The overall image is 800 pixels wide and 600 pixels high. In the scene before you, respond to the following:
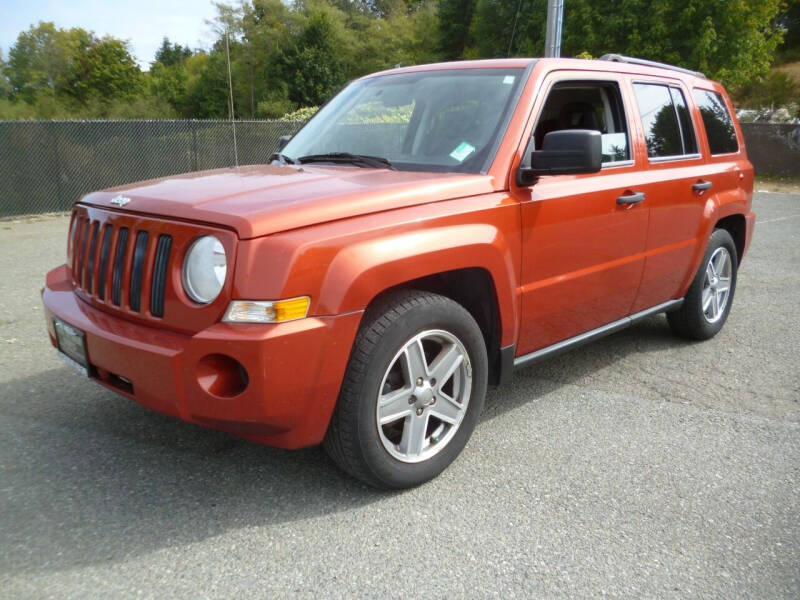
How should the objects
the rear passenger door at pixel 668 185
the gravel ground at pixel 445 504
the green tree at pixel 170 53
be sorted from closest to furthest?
the gravel ground at pixel 445 504 < the rear passenger door at pixel 668 185 < the green tree at pixel 170 53

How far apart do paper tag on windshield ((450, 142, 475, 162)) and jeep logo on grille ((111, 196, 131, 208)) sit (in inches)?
58.9

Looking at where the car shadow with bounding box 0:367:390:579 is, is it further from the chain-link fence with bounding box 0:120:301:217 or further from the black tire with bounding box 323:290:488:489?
the chain-link fence with bounding box 0:120:301:217

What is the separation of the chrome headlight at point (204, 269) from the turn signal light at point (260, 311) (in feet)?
0.34

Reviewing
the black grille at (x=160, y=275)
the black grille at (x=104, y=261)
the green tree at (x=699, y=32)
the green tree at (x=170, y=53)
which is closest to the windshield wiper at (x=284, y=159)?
the black grille at (x=104, y=261)

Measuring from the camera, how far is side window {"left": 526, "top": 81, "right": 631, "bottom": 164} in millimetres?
3904

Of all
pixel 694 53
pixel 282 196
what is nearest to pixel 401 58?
pixel 694 53

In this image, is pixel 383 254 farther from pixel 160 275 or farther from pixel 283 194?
pixel 160 275

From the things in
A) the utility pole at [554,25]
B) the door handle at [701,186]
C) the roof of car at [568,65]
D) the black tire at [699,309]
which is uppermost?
the utility pole at [554,25]

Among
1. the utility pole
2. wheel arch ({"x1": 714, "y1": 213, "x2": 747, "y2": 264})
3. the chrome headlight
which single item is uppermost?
the utility pole

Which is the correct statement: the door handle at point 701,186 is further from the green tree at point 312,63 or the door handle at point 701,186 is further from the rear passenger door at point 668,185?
the green tree at point 312,63

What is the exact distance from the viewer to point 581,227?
3.60 metres

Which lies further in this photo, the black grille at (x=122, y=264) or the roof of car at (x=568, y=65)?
the roof of car at (x=568, y=65)

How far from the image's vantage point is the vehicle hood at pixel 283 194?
2531mm

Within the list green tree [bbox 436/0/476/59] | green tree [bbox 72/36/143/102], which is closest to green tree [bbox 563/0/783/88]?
green tree [bbox 436/0/476/59]
